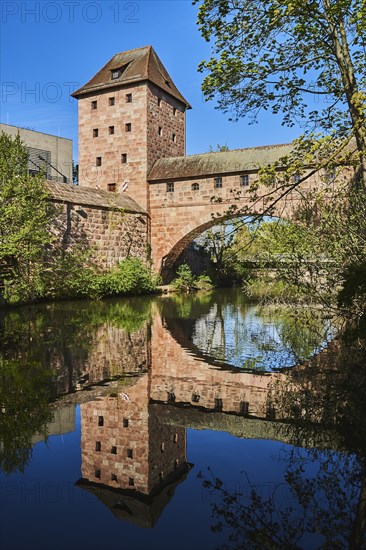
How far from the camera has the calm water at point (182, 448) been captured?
2758 mm

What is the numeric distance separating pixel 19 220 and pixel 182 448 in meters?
13.1

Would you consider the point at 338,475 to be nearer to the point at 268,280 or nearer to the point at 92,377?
the point at 92,377

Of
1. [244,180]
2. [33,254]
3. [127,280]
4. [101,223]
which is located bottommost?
[127,280]

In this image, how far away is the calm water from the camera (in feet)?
9.05

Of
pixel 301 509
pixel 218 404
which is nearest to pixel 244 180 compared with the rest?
pixel 218 404

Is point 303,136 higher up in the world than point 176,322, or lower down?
higher up

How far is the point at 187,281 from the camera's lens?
88.5ft

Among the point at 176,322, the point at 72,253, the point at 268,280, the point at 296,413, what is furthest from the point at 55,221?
the point at 296,413

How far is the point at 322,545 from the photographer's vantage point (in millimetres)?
2555

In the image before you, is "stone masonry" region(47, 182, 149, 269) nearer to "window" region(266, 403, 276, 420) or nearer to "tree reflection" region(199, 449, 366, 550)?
"window" region(266, 403, 276, 420)

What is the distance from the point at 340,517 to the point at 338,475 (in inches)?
22.6

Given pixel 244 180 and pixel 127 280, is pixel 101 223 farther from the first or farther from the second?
pixel 244 180

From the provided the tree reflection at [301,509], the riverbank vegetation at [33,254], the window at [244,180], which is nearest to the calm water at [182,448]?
the tree reflection at [301,509]

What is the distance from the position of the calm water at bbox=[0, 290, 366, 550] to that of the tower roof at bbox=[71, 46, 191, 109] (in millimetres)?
21292
